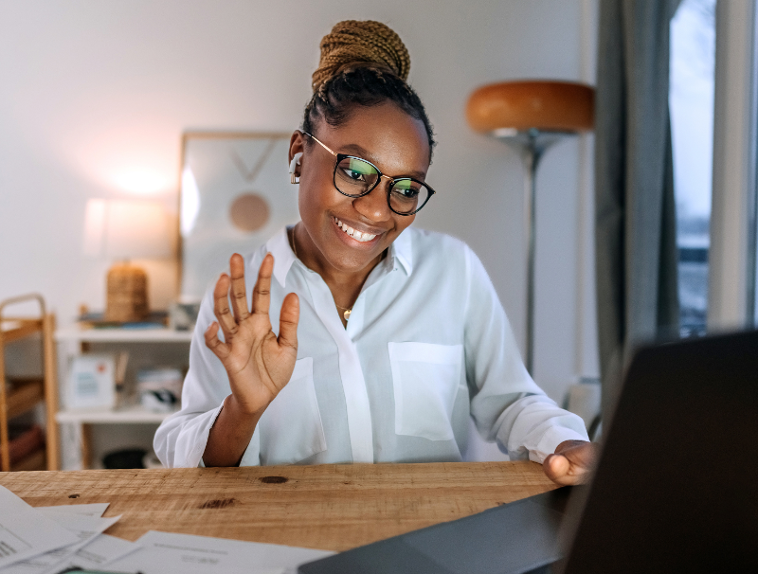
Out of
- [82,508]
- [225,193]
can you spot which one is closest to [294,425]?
[82,508]

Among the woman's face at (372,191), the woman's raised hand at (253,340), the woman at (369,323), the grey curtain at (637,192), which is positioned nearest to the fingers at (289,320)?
the woman's raised hand at (253,340)

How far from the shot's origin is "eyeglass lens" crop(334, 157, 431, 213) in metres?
1.01

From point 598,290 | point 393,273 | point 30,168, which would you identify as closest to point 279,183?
point 30,168

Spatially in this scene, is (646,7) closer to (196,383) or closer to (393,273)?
(393,273)

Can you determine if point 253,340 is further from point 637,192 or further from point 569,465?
point 637,192

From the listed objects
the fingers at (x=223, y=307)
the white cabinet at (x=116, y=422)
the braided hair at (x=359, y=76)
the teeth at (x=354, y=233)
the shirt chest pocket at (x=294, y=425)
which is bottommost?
the white cabinet at (x=116, y=422)

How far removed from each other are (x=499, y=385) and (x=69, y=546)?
74cm

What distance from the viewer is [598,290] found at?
6.66 ft

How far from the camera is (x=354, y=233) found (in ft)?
3.47

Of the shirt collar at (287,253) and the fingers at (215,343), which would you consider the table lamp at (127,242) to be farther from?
the fingers at (215,343)

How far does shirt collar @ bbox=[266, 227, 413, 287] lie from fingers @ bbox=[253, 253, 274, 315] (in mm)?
343

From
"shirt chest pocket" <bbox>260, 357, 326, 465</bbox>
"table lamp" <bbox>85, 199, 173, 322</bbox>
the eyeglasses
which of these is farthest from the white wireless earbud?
"table lamp" <bbox>85, 199, 173, 322</bbox>

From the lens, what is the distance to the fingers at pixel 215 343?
0.74m

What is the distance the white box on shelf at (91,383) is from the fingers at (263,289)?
1.92m
